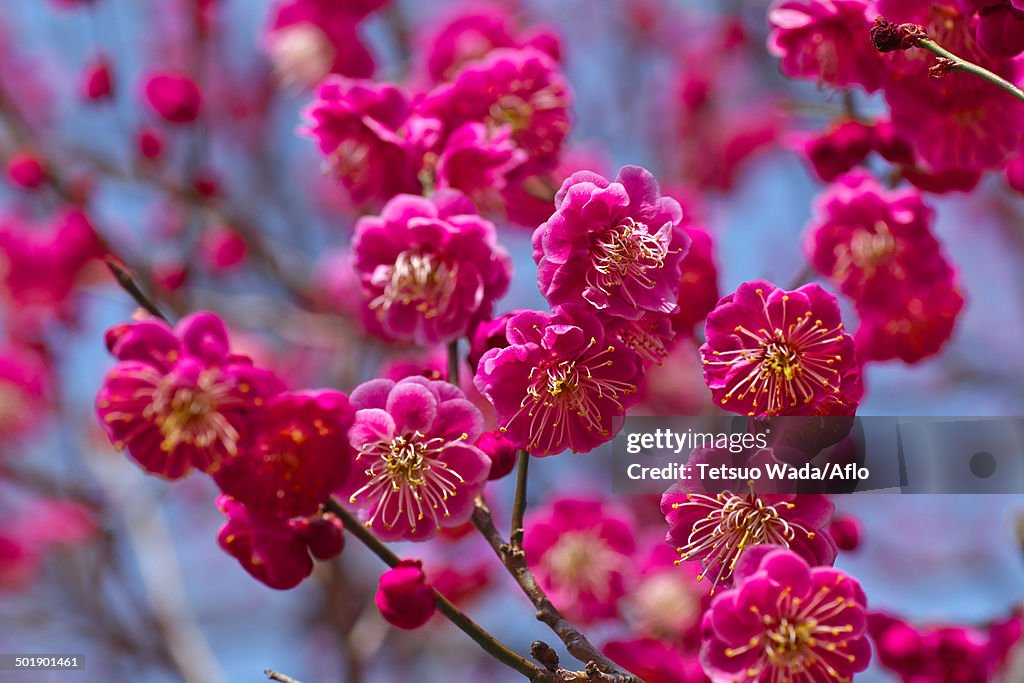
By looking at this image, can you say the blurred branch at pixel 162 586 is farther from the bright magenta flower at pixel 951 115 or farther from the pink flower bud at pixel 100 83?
the bright magenta flower at pixel 951 115

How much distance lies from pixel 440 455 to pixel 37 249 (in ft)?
10.5

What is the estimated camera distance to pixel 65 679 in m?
5.30

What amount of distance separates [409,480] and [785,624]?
2.00 ft

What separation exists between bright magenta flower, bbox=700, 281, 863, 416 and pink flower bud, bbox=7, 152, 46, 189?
111 inches

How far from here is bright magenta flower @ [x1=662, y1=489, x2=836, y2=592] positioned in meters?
1.38

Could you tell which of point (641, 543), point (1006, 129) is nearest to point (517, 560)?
point (1006, 129)

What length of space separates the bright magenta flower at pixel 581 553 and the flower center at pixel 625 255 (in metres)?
1.41

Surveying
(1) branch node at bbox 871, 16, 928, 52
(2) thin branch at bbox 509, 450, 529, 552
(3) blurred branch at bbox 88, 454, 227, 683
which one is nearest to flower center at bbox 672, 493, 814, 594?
(2) thin branch at bbox 509, 450, 529, 552

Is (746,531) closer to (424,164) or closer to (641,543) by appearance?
(424,164)

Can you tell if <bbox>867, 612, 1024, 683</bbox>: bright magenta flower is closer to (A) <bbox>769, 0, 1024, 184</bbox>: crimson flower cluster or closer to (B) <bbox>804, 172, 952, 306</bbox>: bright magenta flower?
(B) <bbox>804, 172, 952, 306</bbox>: bright magenta flower

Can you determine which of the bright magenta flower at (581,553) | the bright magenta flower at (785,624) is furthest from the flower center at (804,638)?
the bright magenta flower at (581,553)

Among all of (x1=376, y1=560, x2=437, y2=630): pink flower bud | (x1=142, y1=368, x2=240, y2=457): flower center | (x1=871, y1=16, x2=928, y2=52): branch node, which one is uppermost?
(x1=871, y1=16, x2=928, y2=52): branch node

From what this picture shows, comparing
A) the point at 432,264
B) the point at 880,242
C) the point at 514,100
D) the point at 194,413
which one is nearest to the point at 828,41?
the point at 880,242

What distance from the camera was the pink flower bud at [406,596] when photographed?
149 centimetres
